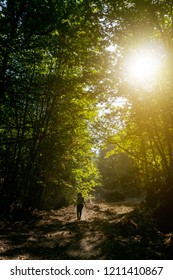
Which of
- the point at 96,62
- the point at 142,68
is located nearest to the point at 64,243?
the point at 96,62

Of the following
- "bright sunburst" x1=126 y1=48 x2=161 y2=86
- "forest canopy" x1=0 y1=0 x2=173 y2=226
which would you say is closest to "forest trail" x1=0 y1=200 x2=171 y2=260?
"forest canopy" x1=0 y1=0 x2=173 y2=226

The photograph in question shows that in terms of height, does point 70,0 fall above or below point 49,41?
above

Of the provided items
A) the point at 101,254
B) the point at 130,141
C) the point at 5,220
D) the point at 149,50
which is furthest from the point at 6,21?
the point at 130,141

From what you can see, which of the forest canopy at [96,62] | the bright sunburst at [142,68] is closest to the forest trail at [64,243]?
the forest canopy at [96,62]

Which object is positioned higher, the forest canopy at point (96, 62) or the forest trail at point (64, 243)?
the forest canopy at point (96, 62)

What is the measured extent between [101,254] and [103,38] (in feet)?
26.2

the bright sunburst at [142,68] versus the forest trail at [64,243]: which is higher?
the bright sunburst at [142,68]

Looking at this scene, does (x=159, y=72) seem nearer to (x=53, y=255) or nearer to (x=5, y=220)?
(x=53, y=255)

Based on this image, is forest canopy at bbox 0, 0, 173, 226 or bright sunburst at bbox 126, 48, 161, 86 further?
bright sunburst at bbox 126, 48, 161, 86

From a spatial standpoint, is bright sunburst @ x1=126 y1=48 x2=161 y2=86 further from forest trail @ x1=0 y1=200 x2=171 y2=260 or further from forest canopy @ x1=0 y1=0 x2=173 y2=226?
forest trail @ x1=0 y1=200 x2=171 y2=260

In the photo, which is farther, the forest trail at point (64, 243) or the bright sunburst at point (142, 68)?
the bright sunburst at point (142, 68)

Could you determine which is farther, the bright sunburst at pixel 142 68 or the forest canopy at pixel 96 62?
the bright sunburst at pixel 142 68

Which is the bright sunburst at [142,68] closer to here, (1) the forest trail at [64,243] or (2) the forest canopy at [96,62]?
(2) the forest canopy at [96,62]

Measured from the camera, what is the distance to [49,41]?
9844 millimetres
